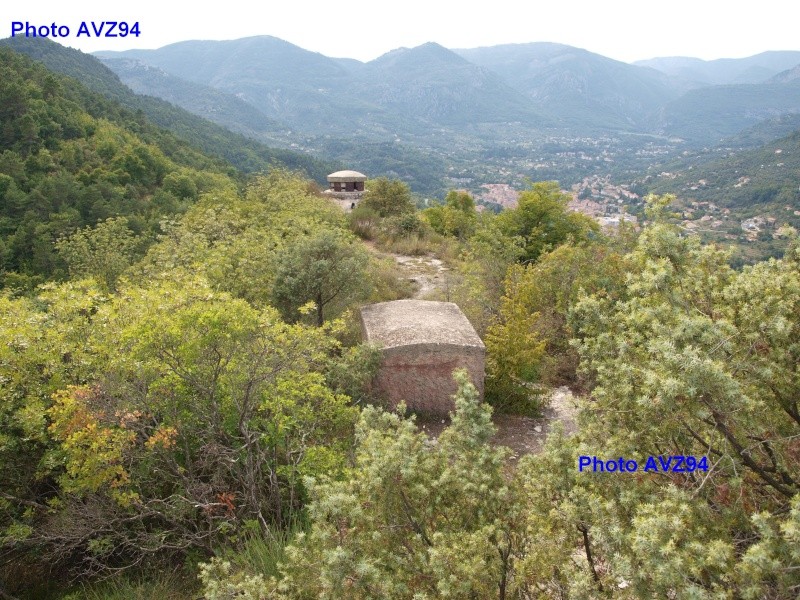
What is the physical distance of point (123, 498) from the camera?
414cm

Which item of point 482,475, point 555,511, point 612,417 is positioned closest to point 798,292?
point 612,417

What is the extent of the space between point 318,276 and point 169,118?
86.6m

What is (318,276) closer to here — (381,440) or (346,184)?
(381,440)

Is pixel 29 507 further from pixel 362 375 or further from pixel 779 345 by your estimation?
pixel 779 345

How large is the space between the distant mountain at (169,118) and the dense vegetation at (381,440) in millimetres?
69832

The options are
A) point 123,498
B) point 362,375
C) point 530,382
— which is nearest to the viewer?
point 123,498

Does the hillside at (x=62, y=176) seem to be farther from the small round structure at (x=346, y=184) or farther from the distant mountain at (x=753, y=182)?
the distant mountain at (x=753, y=182)

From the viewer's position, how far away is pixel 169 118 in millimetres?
81438

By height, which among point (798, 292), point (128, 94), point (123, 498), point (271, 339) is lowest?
point (123, 498)

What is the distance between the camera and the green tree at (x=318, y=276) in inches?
324

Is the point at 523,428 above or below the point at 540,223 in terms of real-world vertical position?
below

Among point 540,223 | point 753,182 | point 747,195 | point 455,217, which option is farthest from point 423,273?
point 753,182

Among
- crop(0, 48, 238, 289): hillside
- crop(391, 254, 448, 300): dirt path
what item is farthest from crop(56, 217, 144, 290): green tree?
crop(391, 254, 448, 300): dirt path

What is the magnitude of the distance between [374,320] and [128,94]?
310 ft
